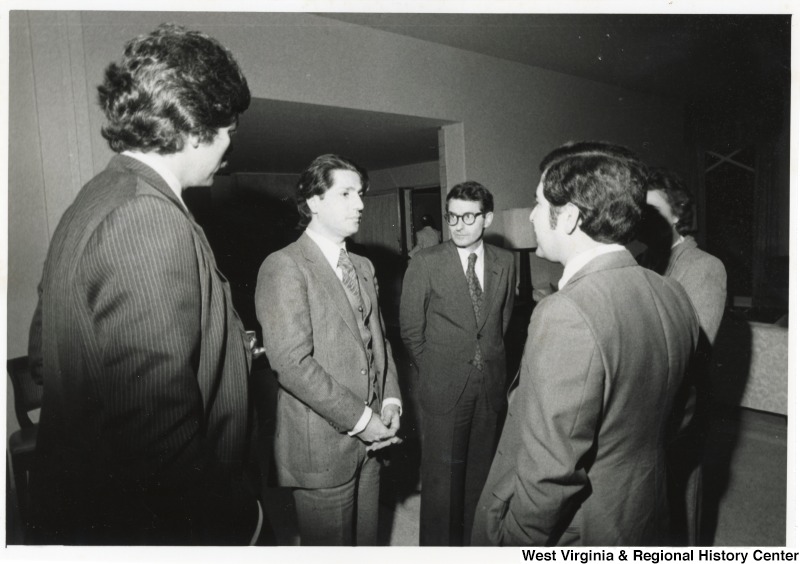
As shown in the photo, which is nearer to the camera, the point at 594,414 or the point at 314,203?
the point at 594,414

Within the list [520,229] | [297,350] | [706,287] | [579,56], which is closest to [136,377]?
[297,350]

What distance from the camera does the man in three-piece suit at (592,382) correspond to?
3.32ft

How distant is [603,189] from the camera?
1.15 metres

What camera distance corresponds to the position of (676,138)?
5922 millimetres

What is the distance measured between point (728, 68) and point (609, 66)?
3.88ft

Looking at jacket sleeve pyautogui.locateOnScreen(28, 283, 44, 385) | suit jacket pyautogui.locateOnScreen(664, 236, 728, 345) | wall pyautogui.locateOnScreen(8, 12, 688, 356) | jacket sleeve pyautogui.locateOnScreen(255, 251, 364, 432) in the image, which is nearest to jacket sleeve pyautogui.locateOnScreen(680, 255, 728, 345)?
suit jacket pyautogui.locateOnScreen(664, 236, 728, 345)

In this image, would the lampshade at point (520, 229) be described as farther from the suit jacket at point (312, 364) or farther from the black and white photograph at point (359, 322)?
the suit jacket at point (312, 364)

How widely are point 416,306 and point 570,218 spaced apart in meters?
1.34

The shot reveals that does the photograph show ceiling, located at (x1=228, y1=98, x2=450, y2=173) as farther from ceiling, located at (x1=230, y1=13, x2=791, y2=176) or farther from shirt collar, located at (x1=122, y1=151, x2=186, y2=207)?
shirt collar, located at (x1=122, y1=151, x2=186, y2=207)

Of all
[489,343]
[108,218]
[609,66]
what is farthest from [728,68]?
[108,218]

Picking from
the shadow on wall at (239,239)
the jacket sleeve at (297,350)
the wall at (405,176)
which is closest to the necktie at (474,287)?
the jacket sleeve at (297,350)

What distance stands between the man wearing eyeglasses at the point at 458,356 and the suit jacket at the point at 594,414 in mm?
1085

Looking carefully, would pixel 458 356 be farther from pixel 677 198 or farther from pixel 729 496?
pixel 729 496

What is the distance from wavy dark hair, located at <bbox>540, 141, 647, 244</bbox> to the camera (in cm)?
115
